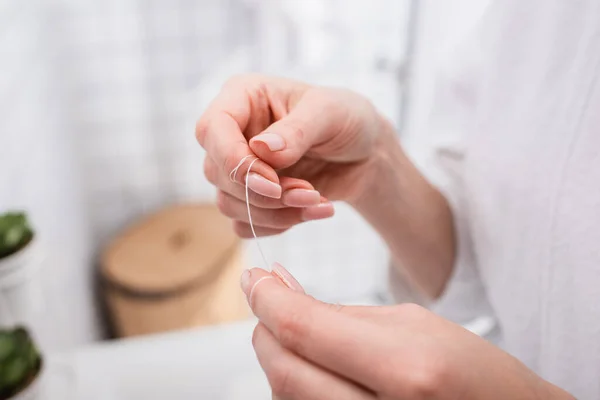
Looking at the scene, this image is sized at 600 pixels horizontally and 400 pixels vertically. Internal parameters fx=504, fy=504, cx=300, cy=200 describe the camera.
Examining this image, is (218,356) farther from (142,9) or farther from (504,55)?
(142,9)

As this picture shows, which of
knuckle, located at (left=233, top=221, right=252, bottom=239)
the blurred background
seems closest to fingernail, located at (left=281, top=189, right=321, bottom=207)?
knuckle, located at (left=233, top=221, right=252, bottom=239)

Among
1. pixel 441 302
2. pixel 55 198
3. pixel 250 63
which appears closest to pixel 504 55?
pixel 441 302

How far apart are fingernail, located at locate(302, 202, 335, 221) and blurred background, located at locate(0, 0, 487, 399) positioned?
27.6 inches

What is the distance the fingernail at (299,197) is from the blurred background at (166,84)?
739mm

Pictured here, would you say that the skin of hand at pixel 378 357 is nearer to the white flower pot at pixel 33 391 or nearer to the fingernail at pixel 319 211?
the fingernail at pixel 319 211

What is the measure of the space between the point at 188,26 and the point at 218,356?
97cm

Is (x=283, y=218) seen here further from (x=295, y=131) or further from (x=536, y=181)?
(x=536, y=181)

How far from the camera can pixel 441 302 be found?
2.05 ft

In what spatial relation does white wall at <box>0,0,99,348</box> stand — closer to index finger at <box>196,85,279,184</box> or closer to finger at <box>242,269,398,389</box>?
index finger at <box>196,85,279,184</box>

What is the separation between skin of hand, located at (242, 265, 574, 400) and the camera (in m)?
0.25

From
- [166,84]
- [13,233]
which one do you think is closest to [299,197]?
[13,233]

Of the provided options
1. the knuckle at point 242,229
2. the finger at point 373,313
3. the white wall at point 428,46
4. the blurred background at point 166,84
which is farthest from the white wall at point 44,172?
the white wall at point 428,46

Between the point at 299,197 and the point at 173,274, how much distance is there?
0.91m

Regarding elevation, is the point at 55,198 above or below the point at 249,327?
above
